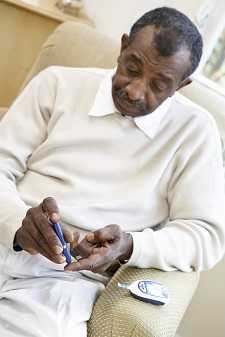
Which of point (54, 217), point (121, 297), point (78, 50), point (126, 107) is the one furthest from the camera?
point (78, 50)

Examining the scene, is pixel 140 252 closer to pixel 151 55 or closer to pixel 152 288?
pixel 152 288

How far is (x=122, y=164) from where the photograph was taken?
1.18m

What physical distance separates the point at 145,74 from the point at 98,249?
1.41 ft

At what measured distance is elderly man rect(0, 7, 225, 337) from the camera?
1054mm

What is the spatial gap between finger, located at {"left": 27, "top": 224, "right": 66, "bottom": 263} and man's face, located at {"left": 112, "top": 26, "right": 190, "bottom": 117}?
0.40 m

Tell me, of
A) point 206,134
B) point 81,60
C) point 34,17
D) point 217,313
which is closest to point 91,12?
point 34,17

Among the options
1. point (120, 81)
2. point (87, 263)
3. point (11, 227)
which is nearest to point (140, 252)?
point (87, 263)

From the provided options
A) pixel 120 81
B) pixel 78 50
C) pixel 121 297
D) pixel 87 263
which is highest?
pixel 120 81

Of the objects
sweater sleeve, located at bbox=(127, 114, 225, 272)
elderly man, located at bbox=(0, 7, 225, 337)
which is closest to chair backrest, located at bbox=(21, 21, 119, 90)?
elderly man, located at bbox=(0, 7, 225, 337)

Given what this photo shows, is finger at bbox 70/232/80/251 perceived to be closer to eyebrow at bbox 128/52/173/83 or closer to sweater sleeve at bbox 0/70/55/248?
sweater sleeve at bbox 0/70/55/248

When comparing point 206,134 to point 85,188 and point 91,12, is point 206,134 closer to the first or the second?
point 85,188

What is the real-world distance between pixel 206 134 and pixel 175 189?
17 centimetres

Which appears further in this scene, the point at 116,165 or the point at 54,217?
the point at 116,165

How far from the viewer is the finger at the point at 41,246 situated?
2.94 ft
